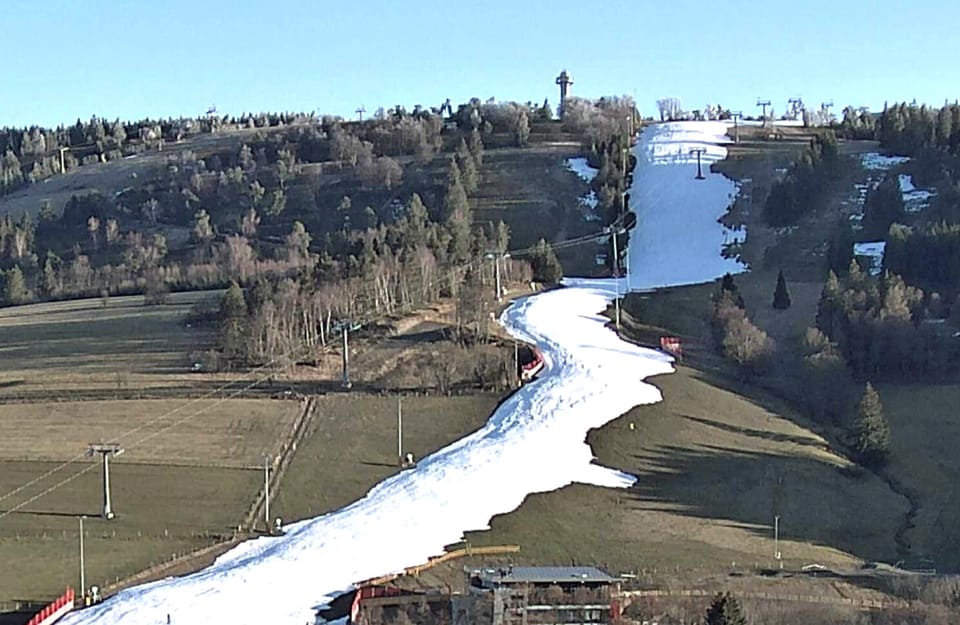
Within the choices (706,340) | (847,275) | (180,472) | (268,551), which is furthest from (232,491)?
(847,275)

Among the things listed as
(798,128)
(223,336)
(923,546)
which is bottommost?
(923,546)

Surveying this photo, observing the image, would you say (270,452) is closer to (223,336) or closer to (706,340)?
(223,336)

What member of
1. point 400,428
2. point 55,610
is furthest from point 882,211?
point 55,610

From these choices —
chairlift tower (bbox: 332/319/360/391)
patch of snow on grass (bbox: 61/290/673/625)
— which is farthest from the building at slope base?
chairlift tower (bbox: 332/319/360/391)

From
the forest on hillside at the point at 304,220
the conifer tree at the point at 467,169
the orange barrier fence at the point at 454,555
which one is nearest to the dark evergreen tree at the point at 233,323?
the forest on hillside at the point at 304,220

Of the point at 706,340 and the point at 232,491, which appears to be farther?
the point at 706,340

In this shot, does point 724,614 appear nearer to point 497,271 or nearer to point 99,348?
point 99,348

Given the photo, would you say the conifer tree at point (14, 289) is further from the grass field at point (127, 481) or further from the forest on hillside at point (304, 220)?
the grass field at point (127, 481)
